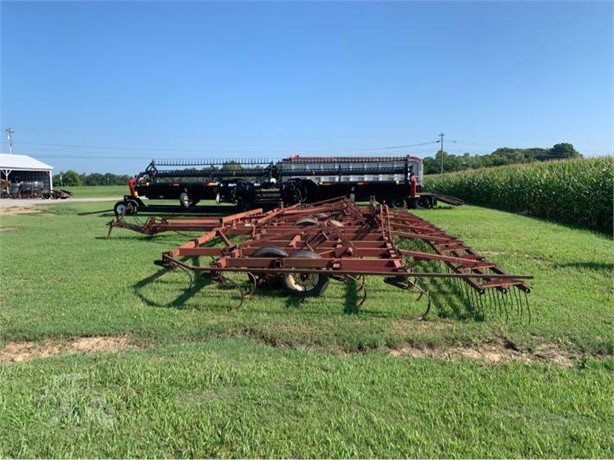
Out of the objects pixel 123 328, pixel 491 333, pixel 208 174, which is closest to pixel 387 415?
pixel 491 333

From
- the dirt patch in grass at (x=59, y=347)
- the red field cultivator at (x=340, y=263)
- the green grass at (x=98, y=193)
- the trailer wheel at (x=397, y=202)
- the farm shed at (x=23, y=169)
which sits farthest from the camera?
the farm shed at (x=23, y=169)

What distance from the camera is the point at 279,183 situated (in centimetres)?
1644

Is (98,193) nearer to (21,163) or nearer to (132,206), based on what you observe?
(21,163)

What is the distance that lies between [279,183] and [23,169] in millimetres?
43974

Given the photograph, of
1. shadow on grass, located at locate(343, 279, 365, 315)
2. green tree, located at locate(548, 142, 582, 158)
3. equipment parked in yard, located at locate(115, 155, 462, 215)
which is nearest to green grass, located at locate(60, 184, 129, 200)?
equipment parked in yard, located at locate(115, 155, 462, 215)

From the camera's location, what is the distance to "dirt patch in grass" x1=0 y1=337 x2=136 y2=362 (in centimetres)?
360

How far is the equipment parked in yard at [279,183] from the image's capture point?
1623 cm

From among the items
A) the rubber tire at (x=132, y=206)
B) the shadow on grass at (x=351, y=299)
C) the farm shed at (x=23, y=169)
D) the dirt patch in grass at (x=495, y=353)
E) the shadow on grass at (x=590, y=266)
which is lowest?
the dirt patch in grass at (x=495, y=353)

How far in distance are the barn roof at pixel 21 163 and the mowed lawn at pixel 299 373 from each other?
50639 mm

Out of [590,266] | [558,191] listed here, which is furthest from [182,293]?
[558,191]

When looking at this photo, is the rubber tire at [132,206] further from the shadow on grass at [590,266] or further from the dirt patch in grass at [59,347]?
the shadow on grass at [590,266]

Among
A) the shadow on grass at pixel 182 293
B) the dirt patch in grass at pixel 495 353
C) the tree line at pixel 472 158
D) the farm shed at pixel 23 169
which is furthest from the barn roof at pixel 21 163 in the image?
the dirt patch in grass at pixel 495 353

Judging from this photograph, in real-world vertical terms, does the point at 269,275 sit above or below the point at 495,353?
above

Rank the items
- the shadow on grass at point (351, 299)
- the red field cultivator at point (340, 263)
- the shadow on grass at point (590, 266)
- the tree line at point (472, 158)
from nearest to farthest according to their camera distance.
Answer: the red field cultivator at point (340, 263), the shadow on grass at point (351, 299), the shadow on grass at point (590, 266), the tree line at point (472, 158)
